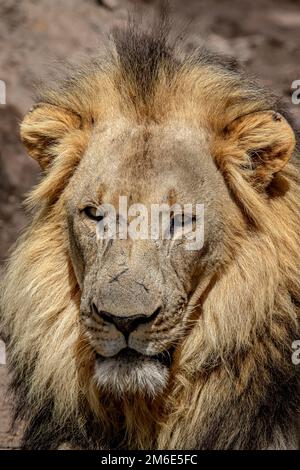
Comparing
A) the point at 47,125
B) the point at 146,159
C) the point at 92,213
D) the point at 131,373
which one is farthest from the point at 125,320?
the point at 47,125

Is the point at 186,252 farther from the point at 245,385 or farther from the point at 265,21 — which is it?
the point at 265,21

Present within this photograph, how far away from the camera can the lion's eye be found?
15.4 ft

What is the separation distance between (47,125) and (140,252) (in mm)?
949

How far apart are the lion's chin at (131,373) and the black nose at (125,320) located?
5.8 inches

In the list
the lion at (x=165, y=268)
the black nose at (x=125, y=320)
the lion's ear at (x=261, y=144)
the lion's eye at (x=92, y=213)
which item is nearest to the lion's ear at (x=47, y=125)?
the lion at (x=165, y=268)

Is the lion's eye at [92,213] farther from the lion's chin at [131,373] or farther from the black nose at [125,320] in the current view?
the lion's chin at [131,373]

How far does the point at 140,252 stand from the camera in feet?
14.7

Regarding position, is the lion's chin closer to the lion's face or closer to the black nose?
the lion's face

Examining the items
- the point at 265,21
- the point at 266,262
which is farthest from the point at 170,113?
the point at 265,21

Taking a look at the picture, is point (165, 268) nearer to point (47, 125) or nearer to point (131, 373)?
point (131, 373)

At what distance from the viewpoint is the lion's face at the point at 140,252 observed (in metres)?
4.38

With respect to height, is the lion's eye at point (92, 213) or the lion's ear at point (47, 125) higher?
the lion's ear at point (47, 125)

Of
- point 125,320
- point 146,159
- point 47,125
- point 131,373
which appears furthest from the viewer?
point 47,125

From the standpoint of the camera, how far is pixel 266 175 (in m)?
4.86
